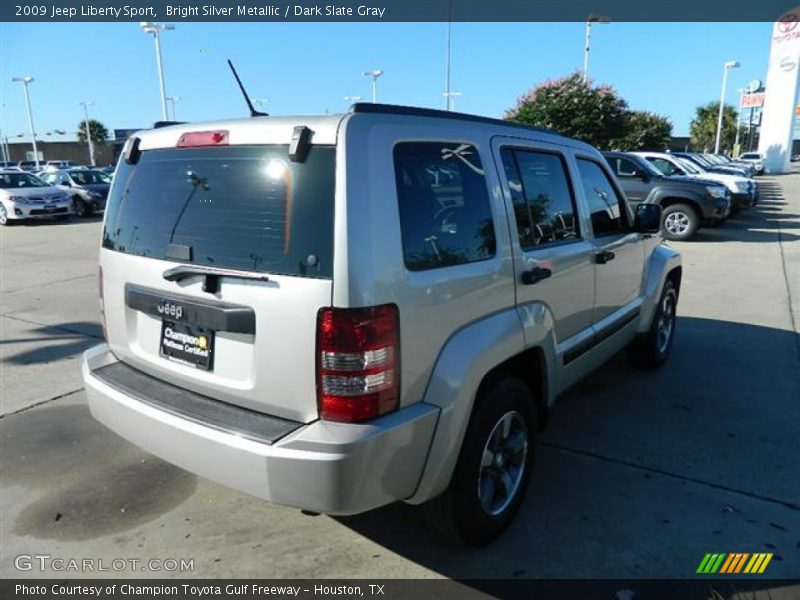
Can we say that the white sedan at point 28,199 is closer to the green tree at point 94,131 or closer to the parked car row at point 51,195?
the parked car row at point 51,195

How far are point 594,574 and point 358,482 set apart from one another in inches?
50.0

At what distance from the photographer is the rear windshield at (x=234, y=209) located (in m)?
2.12

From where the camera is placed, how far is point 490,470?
2.80 m

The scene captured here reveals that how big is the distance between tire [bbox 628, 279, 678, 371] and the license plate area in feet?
11.7

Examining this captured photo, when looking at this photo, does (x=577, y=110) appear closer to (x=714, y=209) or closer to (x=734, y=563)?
(x=714, y=209)

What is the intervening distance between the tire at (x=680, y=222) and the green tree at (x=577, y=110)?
8.85 m

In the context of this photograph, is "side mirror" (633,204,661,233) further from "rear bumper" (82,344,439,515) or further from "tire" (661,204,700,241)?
"tire" (661,204,700,241)

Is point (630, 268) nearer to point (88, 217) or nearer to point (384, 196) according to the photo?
point (384, 196)

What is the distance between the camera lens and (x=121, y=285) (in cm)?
282

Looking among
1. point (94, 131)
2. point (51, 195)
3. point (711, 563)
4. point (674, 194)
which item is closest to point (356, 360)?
point (711, 563)

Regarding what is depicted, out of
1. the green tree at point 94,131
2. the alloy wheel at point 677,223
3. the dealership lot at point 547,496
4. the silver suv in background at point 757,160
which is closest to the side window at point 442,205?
the dealership lot at point 547,496

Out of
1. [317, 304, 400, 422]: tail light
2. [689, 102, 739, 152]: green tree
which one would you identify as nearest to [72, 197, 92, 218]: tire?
[317, 304, 400, 422]: tail light

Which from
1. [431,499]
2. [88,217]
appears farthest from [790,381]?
[88,217]

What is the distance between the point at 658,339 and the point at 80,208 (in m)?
20.5
